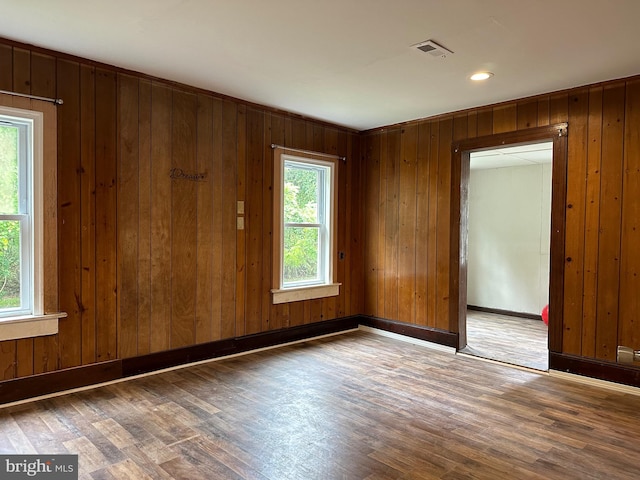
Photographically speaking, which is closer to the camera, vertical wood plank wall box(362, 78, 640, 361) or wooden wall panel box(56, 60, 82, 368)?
wooden wall panel box(56, 60, 82, 368)

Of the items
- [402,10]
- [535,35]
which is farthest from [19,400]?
[535,35]

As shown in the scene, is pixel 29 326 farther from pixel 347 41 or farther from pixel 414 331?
pixel 414 331

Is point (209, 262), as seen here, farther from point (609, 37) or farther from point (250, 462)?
point (609, 37)

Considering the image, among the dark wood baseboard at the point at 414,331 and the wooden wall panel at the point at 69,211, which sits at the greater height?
the wooden wall panel at the point at 69,211

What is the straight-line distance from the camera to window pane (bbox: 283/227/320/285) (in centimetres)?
492

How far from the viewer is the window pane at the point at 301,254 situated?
4.92 meters

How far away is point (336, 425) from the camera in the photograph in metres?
2.84

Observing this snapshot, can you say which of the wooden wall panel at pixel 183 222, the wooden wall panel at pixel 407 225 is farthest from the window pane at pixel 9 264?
the wooden wall panel at pixel 407 225

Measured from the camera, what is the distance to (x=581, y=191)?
3.75 metres

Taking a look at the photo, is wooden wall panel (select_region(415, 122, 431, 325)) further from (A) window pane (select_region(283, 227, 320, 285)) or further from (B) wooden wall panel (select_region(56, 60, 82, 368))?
(B) wooden wall panel (select_region(56, 60, 82, 368))

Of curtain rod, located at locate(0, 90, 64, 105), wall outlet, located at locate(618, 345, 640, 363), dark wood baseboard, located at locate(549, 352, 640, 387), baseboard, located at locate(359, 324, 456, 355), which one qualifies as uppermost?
curtain rod, located at locate(0, 90, 64, 105)

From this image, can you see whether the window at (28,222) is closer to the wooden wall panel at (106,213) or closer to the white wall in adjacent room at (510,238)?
the wooden wall panel at (106,213)

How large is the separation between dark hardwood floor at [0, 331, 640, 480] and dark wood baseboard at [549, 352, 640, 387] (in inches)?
5.7

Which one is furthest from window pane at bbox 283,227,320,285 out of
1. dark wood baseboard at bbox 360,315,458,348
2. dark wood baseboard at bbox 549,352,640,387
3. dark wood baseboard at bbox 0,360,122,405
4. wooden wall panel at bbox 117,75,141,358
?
dark wood baseboard at bbox 549,352,640,387
